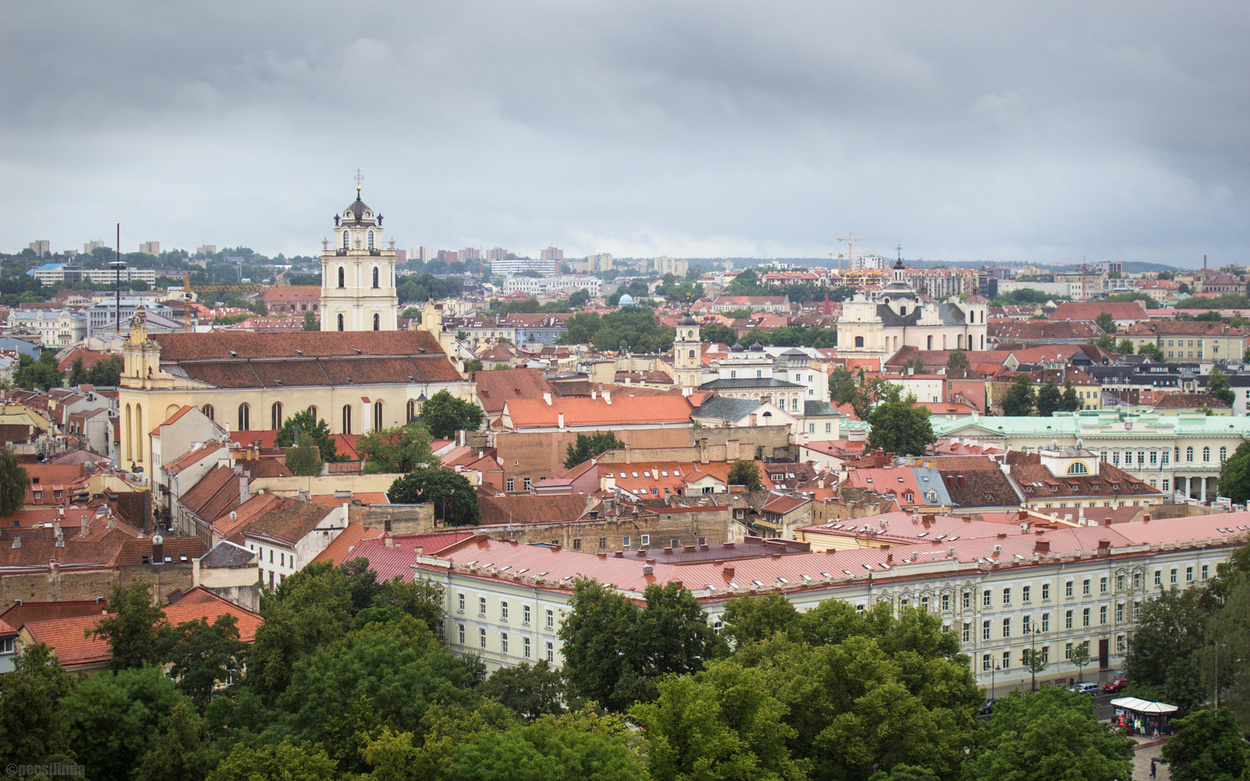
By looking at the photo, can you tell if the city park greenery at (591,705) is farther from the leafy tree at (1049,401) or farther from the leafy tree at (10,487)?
the leafy tree at (1049,401)

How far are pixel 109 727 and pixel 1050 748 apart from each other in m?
19.0

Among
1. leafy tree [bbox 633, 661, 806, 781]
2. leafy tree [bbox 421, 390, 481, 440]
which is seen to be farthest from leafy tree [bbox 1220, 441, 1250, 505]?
leafy tree [bbox 633, 661, 806, 781]

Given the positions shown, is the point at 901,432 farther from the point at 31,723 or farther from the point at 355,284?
the point at 31,723

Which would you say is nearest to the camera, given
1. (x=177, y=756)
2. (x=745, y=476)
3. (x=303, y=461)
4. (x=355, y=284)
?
(x=177, y=756)

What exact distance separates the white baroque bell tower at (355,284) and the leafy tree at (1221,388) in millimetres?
52793

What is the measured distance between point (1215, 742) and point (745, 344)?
112 m

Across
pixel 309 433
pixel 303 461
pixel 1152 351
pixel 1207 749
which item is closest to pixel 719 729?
pixel 1207 749

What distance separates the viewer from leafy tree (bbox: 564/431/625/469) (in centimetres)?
8038

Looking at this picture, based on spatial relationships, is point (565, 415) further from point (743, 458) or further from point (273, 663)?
point (273, 663)

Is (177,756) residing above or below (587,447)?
below

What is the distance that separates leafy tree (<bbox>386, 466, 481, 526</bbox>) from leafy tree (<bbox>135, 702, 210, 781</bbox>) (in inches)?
1023

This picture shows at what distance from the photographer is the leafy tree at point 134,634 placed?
40.3m

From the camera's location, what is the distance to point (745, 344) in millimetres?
149125

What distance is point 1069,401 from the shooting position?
114 meters
